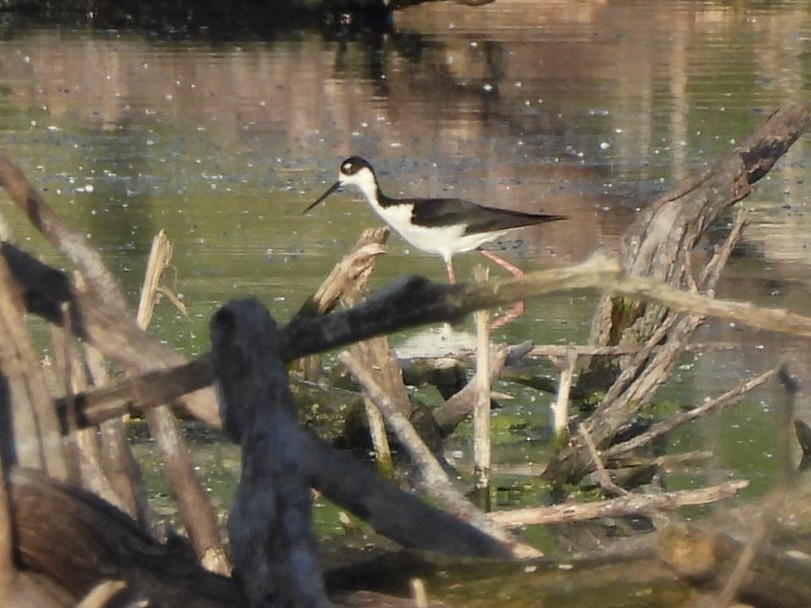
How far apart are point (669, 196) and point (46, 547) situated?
5067 millimetres

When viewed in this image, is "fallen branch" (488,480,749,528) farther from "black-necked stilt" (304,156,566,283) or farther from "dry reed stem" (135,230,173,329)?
"black-necked stilt" (304,156,566,283)

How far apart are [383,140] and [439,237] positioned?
21.0ft

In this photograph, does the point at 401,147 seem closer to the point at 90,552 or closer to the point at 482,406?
the point at 482,406

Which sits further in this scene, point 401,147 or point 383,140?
point 383,140

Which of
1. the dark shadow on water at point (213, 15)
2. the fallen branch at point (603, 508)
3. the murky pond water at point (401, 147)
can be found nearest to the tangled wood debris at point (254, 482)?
the fallen branch at point (603, 508)

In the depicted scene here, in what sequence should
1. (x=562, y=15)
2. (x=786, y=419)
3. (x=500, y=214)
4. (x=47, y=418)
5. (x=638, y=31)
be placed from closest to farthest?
(x=786, y=419) < (x=47, y=418) < (x=500, y=214) < (x=638, y=31) < (x=562, y=15)

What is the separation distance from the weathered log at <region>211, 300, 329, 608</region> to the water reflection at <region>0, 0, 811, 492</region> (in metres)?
4.84

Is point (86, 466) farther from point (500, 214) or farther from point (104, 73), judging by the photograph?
point (104, 73)

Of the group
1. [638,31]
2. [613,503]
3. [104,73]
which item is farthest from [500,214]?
[638,31]

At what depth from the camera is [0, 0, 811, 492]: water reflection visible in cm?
998

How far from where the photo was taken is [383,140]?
50.8ft

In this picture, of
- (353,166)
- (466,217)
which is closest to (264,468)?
(466,217)

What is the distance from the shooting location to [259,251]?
10.4m

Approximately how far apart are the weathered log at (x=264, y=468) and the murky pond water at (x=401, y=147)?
3595mm
